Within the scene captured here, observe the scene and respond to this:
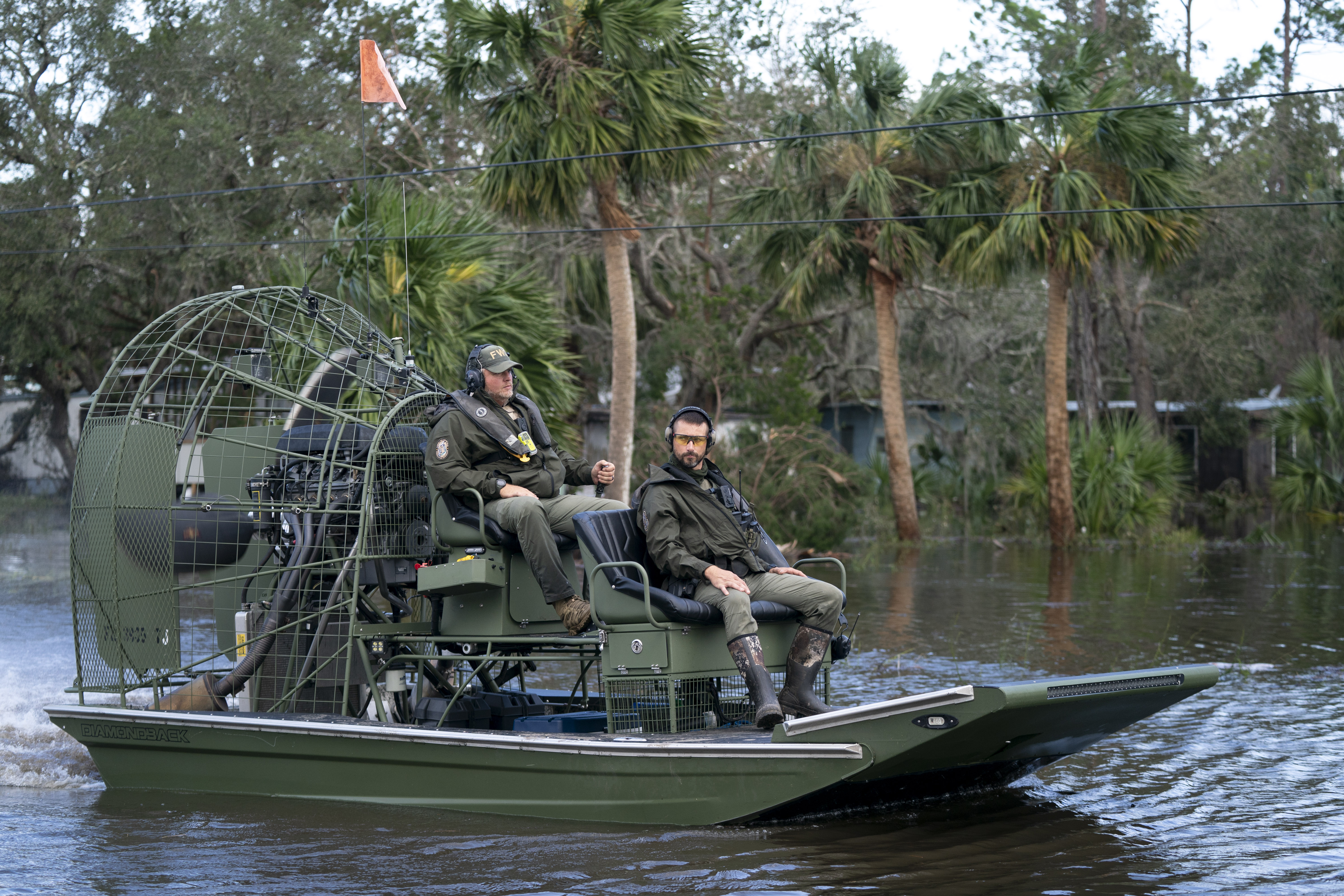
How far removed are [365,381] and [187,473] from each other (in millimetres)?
1273

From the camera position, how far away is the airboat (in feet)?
23.7

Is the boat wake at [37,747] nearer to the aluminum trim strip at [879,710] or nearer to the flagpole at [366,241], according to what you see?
the flagpole at [366,241]

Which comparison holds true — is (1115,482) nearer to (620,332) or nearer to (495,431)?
(620,332)

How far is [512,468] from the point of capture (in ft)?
27.7

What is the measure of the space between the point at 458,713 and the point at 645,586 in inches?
81.4

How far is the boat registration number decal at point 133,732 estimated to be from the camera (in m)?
8.56

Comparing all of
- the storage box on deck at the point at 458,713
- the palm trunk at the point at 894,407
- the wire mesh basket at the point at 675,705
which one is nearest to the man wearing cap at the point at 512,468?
the wire mesh basket at the point at 675,705

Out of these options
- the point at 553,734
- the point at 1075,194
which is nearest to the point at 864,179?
the point at 1075,194

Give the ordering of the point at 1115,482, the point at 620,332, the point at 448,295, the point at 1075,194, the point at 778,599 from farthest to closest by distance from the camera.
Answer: the point at 1115,482 < the point at 1075,194 < the point at 620,332 < the point at 448,295 < the point at 778,599

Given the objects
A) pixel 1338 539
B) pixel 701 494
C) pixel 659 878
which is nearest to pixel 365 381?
pixel 701 494

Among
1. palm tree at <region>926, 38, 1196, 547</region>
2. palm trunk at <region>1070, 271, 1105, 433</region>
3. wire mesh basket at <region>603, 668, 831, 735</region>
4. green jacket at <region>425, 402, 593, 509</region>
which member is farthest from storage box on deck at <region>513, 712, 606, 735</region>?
palm trunk at <region>1070, 271, 1105, 433</region>

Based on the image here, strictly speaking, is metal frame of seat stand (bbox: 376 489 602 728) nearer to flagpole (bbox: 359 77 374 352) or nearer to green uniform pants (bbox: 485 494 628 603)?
green uniform pants (bbox: 485 494 628 603)

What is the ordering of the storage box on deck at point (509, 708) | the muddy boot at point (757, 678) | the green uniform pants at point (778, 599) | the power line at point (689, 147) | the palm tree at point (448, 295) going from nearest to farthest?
the muddy boot at point (757, 678), the green uniform pants at point (778, 599), the storage box on deck at point (509, 708), the power line at point (689, 147), the palm tree at point (448, 295)

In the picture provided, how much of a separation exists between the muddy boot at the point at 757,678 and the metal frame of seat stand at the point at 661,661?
0.78 feet
